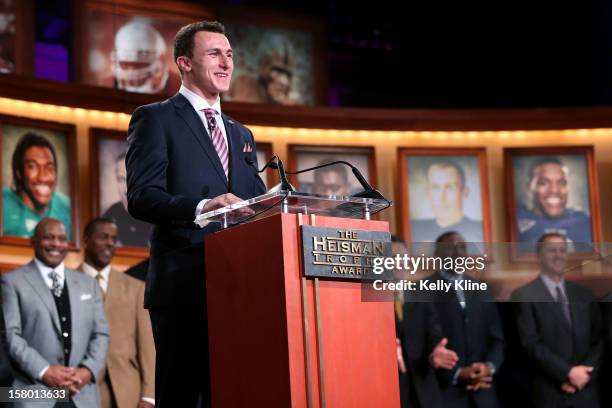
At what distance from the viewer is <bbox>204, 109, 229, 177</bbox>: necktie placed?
350 centimetres

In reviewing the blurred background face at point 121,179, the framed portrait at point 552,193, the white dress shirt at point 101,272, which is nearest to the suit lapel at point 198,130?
the white dress shirt at point 101,272

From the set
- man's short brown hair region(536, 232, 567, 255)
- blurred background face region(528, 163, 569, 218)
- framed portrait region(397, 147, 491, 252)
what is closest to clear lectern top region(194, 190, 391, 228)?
man's short brown hair region(536, 232, 567, 255)

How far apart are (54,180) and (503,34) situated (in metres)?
3.70

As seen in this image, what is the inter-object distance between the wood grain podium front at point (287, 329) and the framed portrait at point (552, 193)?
4.67 meters

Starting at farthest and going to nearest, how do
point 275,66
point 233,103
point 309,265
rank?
point 275,66 → point 233,103 → point 309,265

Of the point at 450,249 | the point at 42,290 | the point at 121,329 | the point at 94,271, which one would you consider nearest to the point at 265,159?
the point at 94,271

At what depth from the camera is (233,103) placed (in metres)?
7.37

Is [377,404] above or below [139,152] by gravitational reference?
below

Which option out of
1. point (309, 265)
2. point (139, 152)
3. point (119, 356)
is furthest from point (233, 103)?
point (309, 265)

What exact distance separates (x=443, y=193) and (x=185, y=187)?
4.53 metres

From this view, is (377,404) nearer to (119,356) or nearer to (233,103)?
(119,356)

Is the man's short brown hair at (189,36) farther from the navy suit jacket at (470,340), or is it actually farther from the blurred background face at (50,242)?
the navy suit jacket at (470,340)

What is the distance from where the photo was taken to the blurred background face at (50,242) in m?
5.98

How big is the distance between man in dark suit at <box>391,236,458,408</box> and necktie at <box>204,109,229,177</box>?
281 cm
